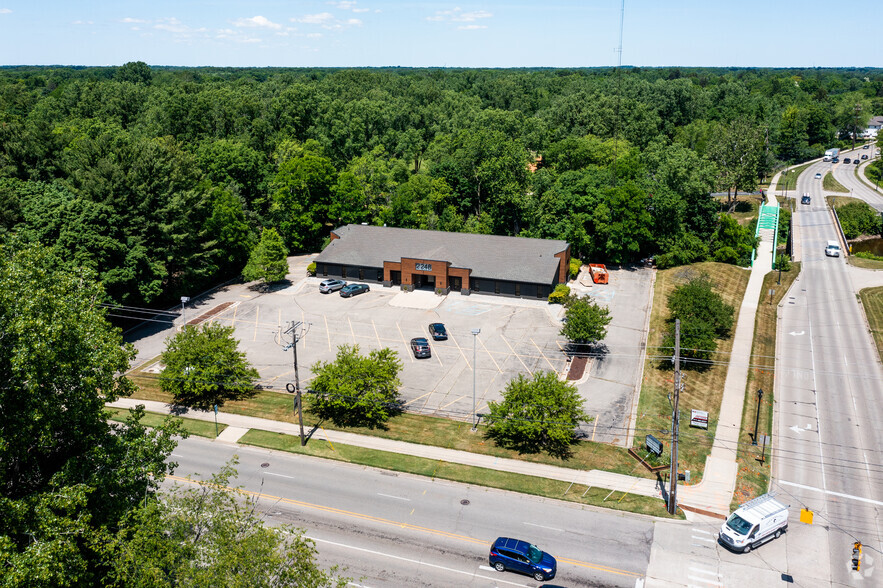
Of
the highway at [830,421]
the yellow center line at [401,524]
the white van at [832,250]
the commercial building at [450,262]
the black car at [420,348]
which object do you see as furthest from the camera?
the white van at [832,250]

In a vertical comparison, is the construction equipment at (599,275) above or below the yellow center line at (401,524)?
above

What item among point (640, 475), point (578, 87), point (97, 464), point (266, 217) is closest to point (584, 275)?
point (640, 475)

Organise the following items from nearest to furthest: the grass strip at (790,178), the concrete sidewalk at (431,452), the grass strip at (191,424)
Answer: the concrete sidewalk at (431,452), the grass strip at (191,424), the grass strip at (790,178)

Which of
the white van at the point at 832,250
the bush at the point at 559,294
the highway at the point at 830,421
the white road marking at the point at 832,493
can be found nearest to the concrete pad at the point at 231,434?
the bush at the point at 559,294

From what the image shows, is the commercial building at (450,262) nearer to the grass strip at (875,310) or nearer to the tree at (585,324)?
the tree at (585,324)

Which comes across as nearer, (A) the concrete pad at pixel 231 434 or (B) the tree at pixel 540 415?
(B) the tree at pixel 540 415

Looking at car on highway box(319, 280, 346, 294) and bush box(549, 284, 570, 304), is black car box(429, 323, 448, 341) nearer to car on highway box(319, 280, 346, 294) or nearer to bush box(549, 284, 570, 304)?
bush box(549, 284, 570, 304)

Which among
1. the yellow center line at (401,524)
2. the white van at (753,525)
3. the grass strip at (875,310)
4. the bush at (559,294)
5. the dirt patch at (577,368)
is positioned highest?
the bush at (559,294)

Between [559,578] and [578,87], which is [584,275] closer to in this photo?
[559,578]
